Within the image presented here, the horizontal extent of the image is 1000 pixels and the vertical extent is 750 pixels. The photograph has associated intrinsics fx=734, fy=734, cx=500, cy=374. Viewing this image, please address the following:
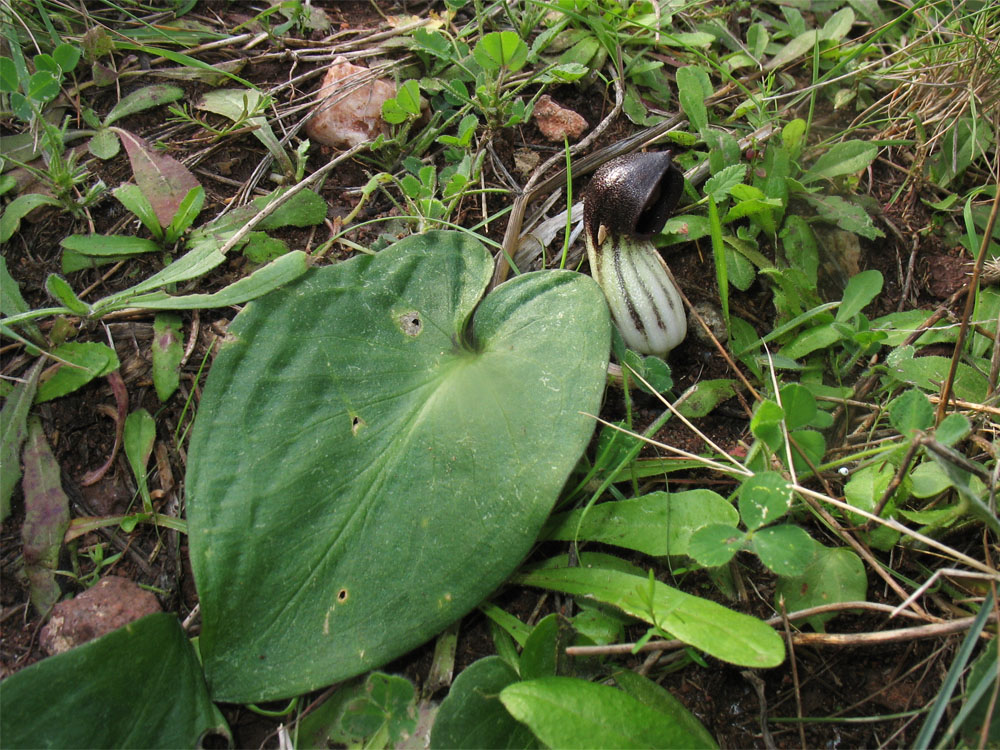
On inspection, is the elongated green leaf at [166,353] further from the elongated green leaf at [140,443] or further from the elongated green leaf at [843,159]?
the elongated green leaf at [843,159]

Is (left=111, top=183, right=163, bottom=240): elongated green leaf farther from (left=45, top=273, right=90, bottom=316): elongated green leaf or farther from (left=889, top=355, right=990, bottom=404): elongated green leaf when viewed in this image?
(left=889, top=355, right=990, bottom=404): elongated green leaf

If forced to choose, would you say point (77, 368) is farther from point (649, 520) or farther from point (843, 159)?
point (843, 159)

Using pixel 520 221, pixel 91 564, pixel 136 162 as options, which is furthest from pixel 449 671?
pixel 136 162

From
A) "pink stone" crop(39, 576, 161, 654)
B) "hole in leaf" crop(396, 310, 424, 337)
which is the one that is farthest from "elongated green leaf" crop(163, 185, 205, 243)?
"pink stone" crop(39, 576, 161, 654)

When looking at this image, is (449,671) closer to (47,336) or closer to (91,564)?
(91,564)

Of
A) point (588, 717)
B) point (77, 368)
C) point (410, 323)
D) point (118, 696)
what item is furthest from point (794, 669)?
point (77, 368)

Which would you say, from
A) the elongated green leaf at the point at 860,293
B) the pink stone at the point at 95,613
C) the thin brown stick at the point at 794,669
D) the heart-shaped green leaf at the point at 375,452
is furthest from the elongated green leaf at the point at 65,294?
the elongated green leaf at the point at 860,293
